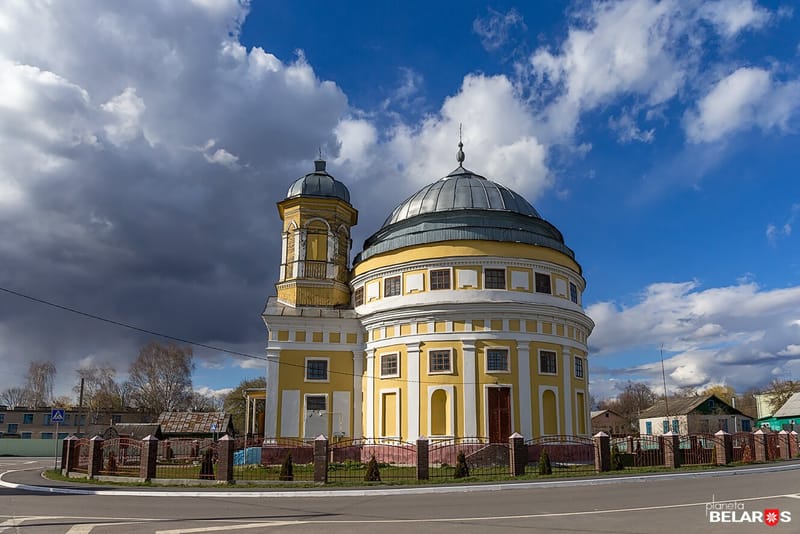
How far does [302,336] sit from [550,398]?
1197 centimetres

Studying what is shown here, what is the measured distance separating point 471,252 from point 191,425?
2551 centimetres

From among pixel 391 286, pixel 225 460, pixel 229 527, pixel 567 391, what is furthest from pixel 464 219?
pixel 229 527

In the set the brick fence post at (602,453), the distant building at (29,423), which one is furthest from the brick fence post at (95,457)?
the distant building at (29,423)

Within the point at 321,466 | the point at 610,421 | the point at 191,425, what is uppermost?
the point at 191,425

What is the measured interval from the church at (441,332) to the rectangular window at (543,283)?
5 centimetres

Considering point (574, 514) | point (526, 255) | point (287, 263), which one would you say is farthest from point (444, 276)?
point (574, 514)

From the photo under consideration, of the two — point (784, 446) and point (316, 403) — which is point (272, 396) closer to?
point (316, 403)

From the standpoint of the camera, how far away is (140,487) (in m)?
19.8

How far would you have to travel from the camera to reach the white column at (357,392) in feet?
101

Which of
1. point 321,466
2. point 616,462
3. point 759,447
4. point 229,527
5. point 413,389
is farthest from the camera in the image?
point 413,389

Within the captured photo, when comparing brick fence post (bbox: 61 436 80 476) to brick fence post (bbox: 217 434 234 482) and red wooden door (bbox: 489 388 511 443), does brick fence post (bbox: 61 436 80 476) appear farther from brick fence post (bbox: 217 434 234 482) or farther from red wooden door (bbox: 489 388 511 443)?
red wooden door (bbox: 489 388 511 443)

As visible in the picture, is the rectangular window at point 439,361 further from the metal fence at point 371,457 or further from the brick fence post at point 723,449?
the brick fence post at point 723,449

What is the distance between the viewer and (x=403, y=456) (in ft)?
88.0

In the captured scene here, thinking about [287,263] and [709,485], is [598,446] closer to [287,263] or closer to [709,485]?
[709,485]
